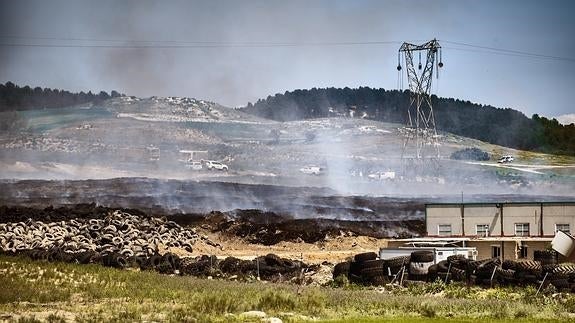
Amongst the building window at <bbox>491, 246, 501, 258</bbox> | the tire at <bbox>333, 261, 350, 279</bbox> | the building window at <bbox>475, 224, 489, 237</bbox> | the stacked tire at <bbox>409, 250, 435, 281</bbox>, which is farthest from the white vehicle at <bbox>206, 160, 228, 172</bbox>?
the stacked tire at <bbox>409, 250, 435, 281</bbox>

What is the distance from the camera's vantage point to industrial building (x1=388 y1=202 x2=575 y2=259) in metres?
40.7

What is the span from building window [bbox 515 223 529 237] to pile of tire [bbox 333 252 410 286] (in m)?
12.2

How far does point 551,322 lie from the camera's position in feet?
69.5

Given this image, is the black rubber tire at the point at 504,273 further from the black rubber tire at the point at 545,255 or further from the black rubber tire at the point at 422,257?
the black rubber tire at the point at 545,255

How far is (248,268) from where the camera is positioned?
34.9 m

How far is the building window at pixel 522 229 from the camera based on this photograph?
140 ft

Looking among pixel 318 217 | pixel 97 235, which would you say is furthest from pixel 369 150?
pixel 97 235

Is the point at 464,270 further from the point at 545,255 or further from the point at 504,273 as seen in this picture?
the point at 545,255

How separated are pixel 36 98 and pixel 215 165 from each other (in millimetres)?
19233

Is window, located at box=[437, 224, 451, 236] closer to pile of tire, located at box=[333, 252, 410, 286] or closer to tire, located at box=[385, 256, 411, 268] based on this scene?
pile of tire, located at box=[333, 252, 410, 286]

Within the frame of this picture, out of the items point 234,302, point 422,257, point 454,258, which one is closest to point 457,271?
point 454,258

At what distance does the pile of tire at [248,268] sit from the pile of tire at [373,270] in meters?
2.33

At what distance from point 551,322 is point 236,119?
275 ft

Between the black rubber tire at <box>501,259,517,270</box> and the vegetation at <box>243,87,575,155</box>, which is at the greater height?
the vegetation at <box>243,87,575,155</box>
